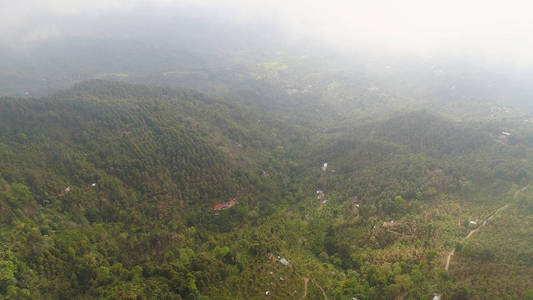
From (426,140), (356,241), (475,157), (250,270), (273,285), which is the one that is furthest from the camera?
(426,140)

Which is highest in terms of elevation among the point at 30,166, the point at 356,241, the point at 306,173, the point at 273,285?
the point at 30,166

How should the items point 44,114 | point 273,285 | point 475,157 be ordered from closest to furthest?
1. point 273,285
2. point 475,157
3. point 44,114

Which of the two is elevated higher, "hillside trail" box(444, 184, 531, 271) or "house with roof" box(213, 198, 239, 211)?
"hillside trail" box(444, 184, 531, 271)

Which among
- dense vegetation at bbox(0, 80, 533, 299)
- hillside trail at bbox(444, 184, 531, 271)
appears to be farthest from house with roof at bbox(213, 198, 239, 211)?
hillside trail at bbox(444, 184, 531, 271)

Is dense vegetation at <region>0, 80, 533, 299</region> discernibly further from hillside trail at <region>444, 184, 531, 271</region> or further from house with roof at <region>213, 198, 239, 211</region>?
house with roof at <region>213, 198, 239, 211</region>

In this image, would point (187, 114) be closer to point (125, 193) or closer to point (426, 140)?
point (125, 193)

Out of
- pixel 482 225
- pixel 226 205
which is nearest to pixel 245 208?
pixel 226 205

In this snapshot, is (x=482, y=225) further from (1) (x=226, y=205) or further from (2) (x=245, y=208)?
(1) (x=226, y=205)

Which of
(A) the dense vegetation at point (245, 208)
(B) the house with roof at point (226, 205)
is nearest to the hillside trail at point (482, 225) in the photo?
(A) the dense vegetation at point (245, 208)

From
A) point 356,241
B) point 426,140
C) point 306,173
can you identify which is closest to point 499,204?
point 356,241
